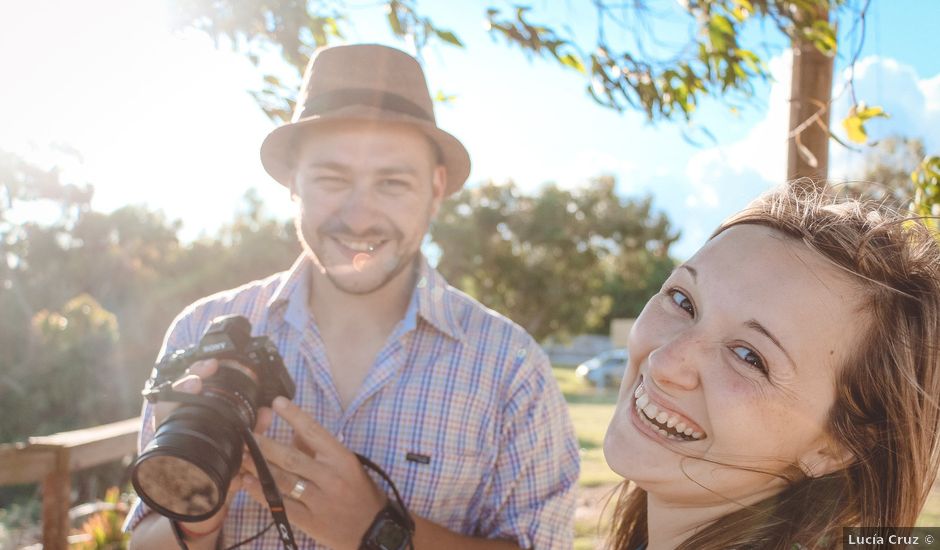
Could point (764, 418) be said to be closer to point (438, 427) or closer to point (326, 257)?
point (438, 427)

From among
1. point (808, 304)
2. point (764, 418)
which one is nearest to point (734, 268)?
point (808, 304)

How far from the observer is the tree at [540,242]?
20.1 metres

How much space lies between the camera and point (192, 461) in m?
1.51

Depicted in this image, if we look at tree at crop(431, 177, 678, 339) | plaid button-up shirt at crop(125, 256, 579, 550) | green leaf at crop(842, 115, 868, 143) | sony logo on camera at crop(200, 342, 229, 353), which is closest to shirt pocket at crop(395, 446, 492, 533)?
Answer: plaid button-up shirt at crop(125, 256, 579, 550)

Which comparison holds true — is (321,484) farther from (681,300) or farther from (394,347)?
(681,300)

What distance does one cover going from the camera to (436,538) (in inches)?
77.4

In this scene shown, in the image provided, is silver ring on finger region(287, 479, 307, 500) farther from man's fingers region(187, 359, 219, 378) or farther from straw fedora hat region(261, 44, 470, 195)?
straw fedora hat region(261, 44, 470, 195)

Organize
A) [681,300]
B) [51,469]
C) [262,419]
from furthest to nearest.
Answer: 1. [51,469]
2. [262,419]
3. [681,300]

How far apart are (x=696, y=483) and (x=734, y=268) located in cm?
39

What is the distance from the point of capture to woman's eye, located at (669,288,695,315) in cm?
146

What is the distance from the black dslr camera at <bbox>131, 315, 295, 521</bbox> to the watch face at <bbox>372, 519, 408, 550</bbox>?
375 mm

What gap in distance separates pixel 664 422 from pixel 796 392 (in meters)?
0.23

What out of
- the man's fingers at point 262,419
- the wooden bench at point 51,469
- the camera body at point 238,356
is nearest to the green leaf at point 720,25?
the camera body at point 238,356

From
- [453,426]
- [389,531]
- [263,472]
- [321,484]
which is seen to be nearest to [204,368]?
[263,472]
